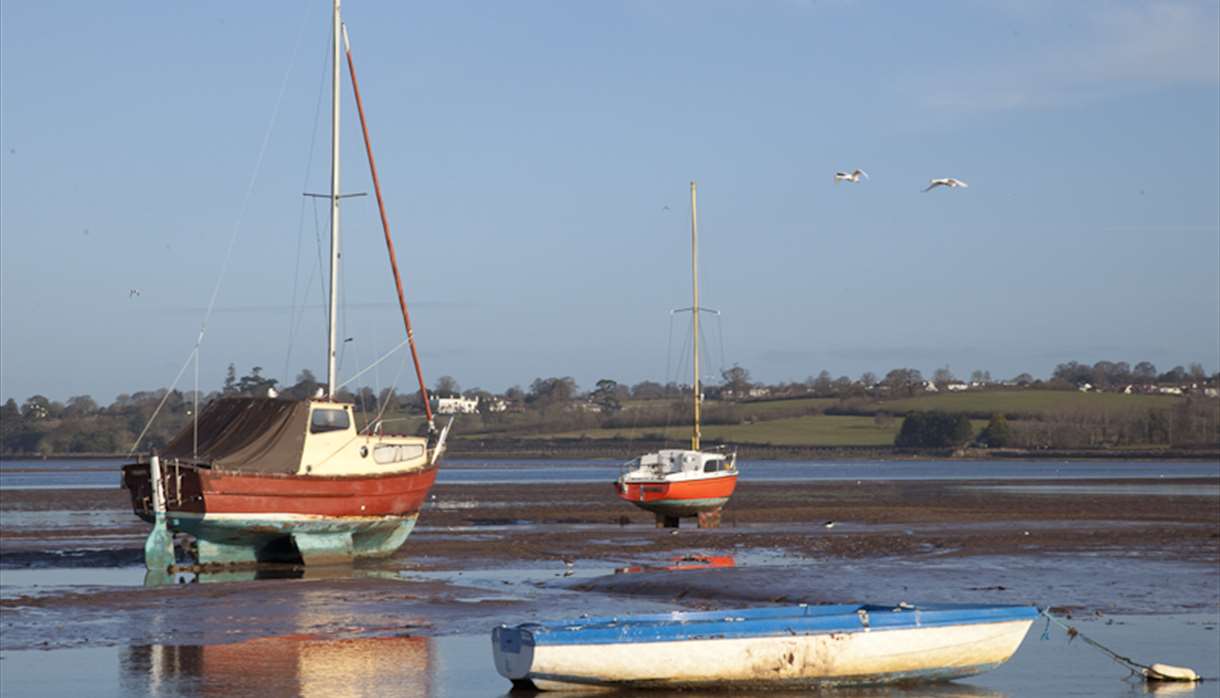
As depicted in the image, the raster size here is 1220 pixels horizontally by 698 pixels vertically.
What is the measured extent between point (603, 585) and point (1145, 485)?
61.6 metres

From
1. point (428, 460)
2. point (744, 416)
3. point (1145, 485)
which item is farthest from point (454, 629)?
point (744, 416)

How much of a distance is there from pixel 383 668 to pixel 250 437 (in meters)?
16.4

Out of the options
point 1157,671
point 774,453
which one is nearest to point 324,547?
point 1157,671

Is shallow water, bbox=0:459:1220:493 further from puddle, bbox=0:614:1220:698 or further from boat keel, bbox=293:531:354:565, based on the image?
puddle, bbox=0:614:1220:698

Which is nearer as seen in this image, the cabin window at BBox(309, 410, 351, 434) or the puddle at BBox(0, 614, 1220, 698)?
the puddle at BBox(0, 614, 1220, 698)

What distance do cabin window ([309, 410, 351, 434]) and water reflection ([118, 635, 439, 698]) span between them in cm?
1255

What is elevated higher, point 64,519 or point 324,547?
point 324,547

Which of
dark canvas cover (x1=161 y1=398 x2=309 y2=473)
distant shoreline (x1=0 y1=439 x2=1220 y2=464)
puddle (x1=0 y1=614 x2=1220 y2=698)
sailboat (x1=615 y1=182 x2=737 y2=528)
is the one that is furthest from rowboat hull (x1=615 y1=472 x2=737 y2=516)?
distant shoreline (x1=0 y1=439 x2=1220 y2=464)

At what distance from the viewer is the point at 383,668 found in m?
22.3

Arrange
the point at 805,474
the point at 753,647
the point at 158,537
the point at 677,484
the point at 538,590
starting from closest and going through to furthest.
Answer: the point at 753,647
the point at 538,590
the point at 158,537
the point at 677,484
the point at 805,474

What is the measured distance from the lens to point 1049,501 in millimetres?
67750

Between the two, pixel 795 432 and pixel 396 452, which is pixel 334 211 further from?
pixel 795 432

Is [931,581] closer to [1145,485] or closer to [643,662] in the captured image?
[643,662]

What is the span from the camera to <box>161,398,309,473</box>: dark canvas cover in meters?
36.9
